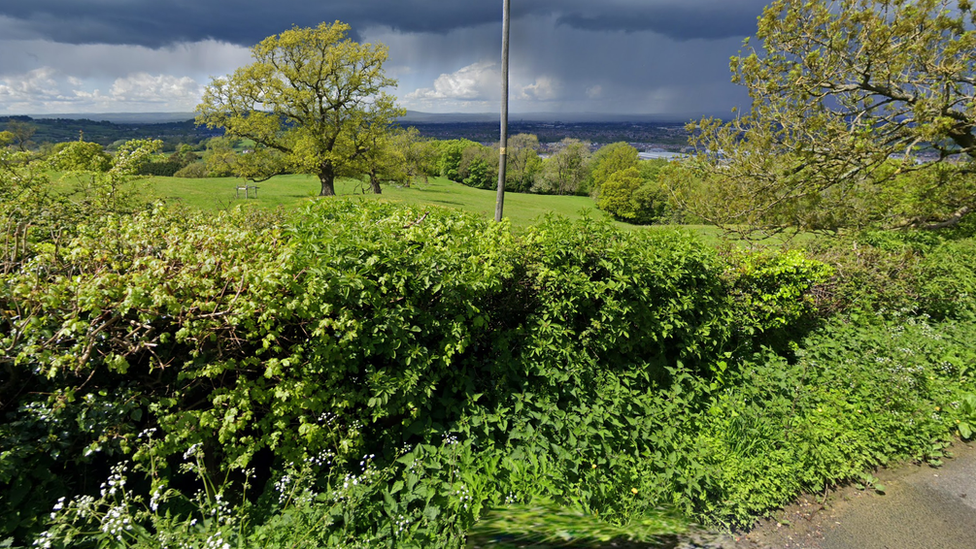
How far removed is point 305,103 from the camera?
24453mm

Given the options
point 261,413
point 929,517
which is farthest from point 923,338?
point 261,413

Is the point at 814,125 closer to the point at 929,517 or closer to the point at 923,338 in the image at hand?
the point at 923,338

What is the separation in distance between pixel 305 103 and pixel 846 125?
969 inches

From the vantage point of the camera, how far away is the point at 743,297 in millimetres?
5914

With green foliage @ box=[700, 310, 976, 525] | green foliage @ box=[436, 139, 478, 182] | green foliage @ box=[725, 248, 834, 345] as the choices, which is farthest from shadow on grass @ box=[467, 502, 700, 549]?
green foliage @ box=[436, 139, 478, 182]

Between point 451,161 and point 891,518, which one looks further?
point 451,161

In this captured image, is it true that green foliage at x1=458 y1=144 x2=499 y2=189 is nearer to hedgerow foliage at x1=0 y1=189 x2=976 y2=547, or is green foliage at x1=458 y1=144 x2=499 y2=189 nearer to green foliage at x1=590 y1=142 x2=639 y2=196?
green foliage at x1=590 y1=142 x2=639 y2=196

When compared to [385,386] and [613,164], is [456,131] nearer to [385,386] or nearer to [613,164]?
[613,164]

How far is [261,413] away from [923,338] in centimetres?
869

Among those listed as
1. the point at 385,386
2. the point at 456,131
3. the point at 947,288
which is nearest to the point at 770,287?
the point at 947,288

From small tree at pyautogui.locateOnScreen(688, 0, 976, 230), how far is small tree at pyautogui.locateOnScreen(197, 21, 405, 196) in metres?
20.7

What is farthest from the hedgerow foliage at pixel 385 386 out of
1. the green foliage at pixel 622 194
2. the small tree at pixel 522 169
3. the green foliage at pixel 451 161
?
the green foliage at pixel 451 161

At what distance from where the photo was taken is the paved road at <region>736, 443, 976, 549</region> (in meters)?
3.64

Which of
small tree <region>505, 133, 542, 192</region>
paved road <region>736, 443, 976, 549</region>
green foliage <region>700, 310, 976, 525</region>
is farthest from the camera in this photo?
small tree <region>505, 133, 542, 192</region>
